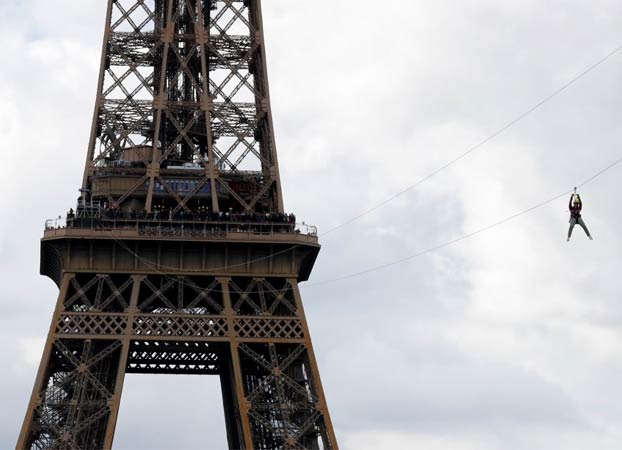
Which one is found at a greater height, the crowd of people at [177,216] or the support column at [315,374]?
the crowd of people at [177,216]

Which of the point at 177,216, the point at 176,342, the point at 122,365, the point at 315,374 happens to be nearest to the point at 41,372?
the point at 122,365

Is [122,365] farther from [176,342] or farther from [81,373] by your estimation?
[176,342]

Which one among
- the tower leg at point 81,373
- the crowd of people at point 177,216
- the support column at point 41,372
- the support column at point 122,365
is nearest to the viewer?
the support column at point 41,372

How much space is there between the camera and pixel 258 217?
325 feet

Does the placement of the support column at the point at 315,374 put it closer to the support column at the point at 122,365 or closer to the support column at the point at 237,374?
the support column at the point at 237,374

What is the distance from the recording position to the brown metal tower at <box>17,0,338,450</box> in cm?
9550

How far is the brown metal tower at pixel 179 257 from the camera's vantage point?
95500 millimetres

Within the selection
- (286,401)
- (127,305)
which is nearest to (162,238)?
(127,305)

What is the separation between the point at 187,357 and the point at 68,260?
12.9m

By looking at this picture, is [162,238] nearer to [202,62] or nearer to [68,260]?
[68,260]

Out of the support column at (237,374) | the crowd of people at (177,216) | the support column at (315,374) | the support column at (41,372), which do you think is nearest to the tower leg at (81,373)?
the support column at (41,372)

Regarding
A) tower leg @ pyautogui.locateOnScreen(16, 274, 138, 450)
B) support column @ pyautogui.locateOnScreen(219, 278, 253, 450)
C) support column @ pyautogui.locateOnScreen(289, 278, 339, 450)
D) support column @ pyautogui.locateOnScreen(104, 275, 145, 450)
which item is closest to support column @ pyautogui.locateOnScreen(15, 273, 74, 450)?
tower leg @ pyautogui.locateOnScreen(16, 274, 138, 450)

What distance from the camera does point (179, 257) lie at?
98562mm

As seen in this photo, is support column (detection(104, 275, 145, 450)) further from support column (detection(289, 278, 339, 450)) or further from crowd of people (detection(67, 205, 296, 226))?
support column (detection(289, 278, 339, 450))
